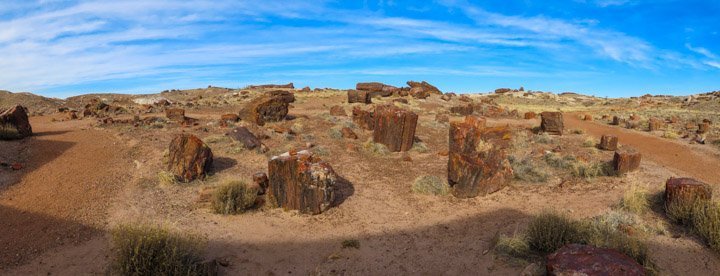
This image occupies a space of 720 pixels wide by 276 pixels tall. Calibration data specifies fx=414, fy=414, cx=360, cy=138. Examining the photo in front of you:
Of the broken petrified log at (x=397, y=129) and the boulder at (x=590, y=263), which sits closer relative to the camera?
the boulder at (x=590, y=263)

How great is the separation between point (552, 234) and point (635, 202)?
9.97 ft

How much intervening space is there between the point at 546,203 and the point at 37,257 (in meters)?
10.6

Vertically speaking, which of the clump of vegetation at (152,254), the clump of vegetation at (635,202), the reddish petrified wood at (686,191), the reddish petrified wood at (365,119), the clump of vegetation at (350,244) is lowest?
the clump of vegetation at (350,244)

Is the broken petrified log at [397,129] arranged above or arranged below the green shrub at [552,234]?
above

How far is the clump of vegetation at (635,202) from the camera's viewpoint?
8801 millimetres

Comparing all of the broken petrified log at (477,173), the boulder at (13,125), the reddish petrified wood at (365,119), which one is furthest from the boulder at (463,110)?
the boulder at (13,125)

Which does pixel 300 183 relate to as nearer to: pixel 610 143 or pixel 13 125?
pixel 13 125

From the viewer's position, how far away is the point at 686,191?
8289 millimetres

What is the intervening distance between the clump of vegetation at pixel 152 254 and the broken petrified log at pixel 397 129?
9894 mm

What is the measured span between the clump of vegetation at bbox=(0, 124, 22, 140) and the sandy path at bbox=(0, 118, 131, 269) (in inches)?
18.8

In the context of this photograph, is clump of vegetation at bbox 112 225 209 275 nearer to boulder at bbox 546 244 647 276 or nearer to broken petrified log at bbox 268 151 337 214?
broken petrified log at bbox 268 151 337 214

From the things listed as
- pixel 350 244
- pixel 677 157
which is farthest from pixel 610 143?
pixel 350 244

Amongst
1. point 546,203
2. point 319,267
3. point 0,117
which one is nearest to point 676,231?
point 546,203

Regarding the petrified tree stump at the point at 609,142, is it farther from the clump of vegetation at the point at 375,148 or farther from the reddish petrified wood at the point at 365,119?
the reddish petrified wood at the point at 365,119
